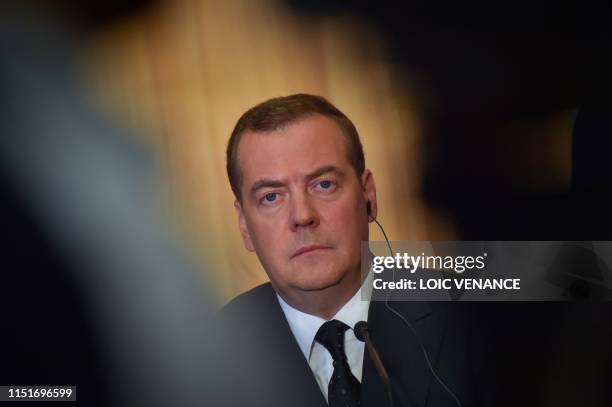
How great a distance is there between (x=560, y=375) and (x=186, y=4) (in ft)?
4.03

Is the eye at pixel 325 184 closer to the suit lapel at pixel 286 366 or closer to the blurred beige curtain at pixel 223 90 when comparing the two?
the blurred beige curtain at pixel 223 90

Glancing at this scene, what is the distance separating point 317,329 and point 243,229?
29 centimetres

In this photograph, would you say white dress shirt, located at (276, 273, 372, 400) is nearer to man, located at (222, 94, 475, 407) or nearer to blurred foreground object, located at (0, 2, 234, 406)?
man, located at (222, 94, 475, 407)

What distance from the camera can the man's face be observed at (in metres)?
1.57

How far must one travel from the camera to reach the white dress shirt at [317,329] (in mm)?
1635

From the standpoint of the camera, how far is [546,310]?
165 cm

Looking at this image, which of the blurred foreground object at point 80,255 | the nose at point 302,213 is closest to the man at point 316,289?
the nose at point 302,213

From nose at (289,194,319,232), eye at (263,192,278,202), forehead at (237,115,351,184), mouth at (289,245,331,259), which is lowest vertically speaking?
mouth at (289,245,331,259)

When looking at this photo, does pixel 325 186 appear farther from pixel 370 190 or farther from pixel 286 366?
pixel 286 366

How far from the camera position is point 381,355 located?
162 centimetres

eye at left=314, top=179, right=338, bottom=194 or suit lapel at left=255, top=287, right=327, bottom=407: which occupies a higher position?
eye at left=314, top=179, right=338, bottom=194

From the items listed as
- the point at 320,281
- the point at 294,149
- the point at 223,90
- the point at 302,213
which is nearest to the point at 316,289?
the point at 320,281

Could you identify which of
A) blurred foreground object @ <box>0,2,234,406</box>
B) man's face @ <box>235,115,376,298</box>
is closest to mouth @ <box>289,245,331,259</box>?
man's face @ <box>235,115,376,298</box>

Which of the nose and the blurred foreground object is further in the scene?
the blurred foreground object
